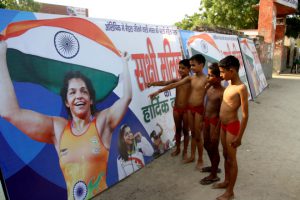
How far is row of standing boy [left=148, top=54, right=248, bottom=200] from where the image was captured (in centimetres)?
317

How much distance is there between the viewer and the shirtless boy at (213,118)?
3.56 m

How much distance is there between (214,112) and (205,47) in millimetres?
3801

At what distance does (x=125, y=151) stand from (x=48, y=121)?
1.22 meters

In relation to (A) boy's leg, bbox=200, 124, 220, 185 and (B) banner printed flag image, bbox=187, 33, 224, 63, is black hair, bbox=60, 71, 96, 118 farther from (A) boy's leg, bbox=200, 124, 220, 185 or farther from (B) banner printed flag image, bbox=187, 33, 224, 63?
(B) banner printed flag image, bbox=187, 33, 224, 63

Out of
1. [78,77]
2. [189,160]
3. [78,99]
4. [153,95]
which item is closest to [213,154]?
[189,160]

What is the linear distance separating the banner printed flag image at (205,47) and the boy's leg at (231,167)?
10.7ft

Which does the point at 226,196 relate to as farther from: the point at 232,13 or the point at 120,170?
the point at 232,13

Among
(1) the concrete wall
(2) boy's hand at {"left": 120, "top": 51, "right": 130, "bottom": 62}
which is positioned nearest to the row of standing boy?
(2) boy's hand at {"left": 120, "top": 51, "right": 130, "bottom": 62}

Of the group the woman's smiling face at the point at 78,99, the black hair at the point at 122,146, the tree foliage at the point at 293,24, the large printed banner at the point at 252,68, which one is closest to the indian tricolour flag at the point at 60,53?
the woman's smiling face at the point at 78,99

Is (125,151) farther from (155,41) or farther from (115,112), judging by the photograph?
(155,41)

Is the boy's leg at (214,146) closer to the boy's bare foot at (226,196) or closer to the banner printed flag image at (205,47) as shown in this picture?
the boy's bare foot at (226,196)

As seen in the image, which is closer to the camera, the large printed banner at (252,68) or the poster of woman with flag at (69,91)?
the poster of woman with flag at (69,91)

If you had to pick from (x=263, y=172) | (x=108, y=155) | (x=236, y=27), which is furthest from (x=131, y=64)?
(x=236, y=27)

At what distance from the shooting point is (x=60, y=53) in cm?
316
